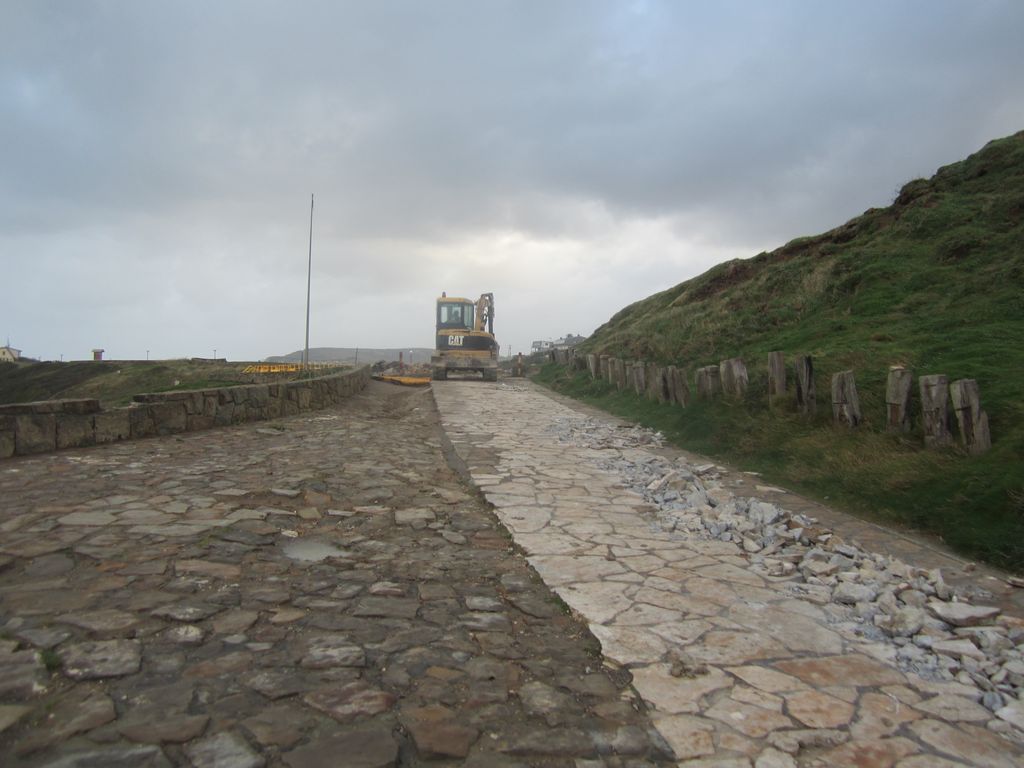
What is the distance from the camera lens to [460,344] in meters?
25.5

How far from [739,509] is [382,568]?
11.0 feet

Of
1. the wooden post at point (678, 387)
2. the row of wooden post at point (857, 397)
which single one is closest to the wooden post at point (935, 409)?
the row of wooden post at point (857, 397)

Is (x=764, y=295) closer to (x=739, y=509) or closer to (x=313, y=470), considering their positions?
(x=739, y=509)

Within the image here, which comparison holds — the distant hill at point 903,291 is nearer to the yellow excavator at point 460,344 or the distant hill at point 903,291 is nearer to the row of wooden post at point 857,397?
the row of wooden post at point 857,397

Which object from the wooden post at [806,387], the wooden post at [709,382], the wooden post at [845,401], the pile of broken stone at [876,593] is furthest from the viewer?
the wooden post at [709,382]

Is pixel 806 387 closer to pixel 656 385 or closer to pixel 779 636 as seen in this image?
pixel 656 385

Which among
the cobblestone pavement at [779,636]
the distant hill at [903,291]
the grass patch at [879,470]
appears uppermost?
the distant hill at [903,291]

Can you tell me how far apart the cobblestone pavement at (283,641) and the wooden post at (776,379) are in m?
4.85

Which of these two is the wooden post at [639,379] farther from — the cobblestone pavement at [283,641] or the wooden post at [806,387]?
the cobblestone pavement at [283,641]

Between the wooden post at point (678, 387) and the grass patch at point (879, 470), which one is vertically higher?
the wooden post at point (678, 387)

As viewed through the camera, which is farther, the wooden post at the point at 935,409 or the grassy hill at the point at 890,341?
the wooden post at the point at 935,409

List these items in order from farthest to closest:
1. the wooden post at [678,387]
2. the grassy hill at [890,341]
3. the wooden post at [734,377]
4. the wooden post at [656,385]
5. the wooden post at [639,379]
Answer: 1. the wooden post at [639,379]
2. the wooden post at [656,385]
3. the wooden post at [678,387]
4. the wooden post at [734,377]
5. the grassy hill at [890,341]

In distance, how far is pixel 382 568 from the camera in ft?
13.2

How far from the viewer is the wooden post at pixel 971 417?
532 cm
